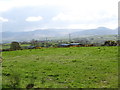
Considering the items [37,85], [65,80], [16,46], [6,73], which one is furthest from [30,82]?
[16,46]

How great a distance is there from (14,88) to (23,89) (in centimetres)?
62

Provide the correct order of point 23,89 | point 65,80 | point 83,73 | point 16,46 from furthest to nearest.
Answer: point 16,46 < point 83,73 < point 65,80 < point 23,89

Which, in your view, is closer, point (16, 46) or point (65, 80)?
point (65, 80)

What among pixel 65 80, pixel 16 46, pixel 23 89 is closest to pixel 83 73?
pixel 65 80

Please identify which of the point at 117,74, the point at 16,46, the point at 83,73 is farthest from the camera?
the point at 16,46

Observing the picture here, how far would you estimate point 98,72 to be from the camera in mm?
13867

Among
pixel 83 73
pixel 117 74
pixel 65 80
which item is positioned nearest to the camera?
pixel 65 80

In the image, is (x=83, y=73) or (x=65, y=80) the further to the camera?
(x=83, y=73)

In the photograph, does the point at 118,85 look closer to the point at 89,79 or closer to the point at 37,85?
the point at 89,79

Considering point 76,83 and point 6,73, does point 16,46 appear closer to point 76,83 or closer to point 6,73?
point 6,73

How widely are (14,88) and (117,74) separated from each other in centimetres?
706

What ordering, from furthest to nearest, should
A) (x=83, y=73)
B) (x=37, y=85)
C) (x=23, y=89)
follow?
(x=83, y=73) < (x=37, y=85) < (x=23, y=89)

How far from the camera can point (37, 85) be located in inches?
423

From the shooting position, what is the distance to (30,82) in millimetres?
11422
